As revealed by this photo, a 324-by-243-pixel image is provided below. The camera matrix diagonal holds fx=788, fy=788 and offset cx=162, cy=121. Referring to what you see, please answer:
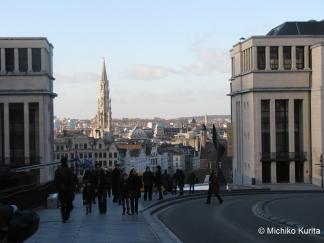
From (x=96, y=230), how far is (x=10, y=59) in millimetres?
66423

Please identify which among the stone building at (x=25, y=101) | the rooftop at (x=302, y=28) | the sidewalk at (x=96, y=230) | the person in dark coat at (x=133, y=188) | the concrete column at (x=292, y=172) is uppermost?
the rooftop at (x=302, y=28)

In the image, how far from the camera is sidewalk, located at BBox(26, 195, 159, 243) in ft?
48.4

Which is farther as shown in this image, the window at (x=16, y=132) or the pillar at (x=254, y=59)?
the window at (x=16, y=132)

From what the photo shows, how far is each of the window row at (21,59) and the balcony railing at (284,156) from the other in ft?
82.6

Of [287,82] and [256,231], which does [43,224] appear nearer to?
[256,231]

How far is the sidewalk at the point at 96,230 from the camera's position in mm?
14742

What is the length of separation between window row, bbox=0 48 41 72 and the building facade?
21830mm

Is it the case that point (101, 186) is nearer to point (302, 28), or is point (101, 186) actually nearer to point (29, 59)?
point (29, 59)

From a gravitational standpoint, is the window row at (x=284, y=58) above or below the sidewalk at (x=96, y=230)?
above

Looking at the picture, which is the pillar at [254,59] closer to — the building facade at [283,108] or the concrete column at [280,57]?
the building facade at [283,108]

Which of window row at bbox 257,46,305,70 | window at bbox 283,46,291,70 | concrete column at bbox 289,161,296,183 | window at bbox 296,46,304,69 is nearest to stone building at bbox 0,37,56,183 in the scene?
window row at bbox 257,46,305,70

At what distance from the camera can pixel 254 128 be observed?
80625 millimetres

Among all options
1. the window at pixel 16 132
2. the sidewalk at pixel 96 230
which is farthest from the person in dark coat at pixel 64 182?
the window at pixel 16 132

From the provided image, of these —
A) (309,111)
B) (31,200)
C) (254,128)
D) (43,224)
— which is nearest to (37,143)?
(254,128)
